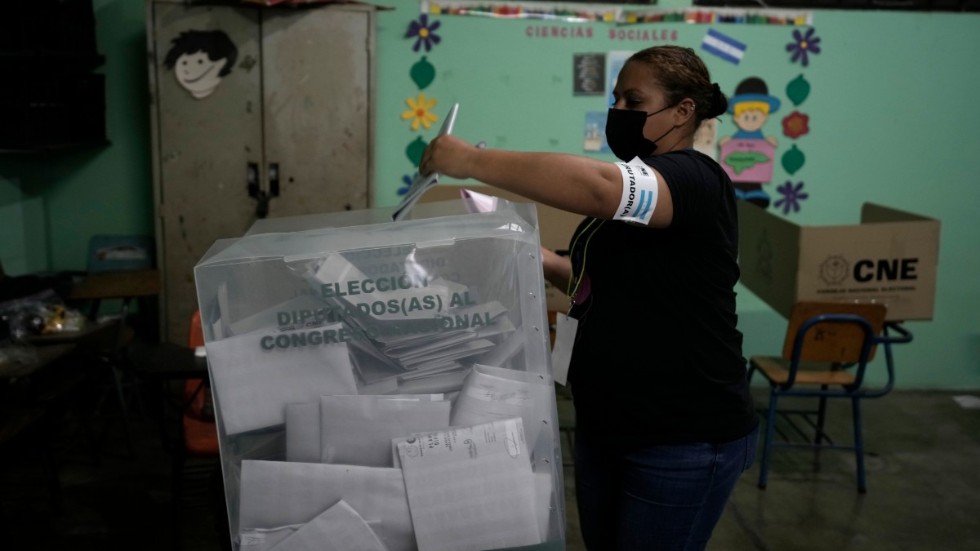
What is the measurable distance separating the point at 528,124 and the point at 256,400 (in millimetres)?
3467

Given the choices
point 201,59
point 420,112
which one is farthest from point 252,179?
point 420,112

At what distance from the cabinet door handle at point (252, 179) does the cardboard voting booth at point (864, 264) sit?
2.40 m

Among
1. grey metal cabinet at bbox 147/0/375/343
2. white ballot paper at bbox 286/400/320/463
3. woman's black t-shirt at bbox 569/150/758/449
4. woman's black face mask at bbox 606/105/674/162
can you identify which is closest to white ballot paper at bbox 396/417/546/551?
white ballot paper at bbox 286/400/320/463

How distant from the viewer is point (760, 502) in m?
3.32

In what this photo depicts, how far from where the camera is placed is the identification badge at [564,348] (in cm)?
153

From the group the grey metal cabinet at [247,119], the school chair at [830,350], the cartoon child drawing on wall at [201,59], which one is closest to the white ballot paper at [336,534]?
the school chair at [830,350]

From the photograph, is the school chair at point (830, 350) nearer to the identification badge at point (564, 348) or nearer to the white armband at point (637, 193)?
the identification badge at point (564, 348)

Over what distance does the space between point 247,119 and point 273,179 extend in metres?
0.31

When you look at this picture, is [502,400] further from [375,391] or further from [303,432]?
[303,432]

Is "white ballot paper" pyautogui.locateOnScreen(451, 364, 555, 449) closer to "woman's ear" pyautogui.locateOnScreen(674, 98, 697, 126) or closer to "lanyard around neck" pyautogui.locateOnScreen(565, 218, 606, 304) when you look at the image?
"lanyard around neck" pyautogui.locateOnScreen(565, 218, 606, 304)

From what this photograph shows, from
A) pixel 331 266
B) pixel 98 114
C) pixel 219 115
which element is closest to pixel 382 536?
pixel 331 266

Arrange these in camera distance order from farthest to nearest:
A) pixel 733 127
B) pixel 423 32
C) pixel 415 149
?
1. pixel 733 127
2. pixel 415 149
3. pixel 423 32

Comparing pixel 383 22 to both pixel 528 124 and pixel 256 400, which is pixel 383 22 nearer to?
pixel 528 124

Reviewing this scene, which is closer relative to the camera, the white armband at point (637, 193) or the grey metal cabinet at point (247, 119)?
the white armband at point (637, 193)
